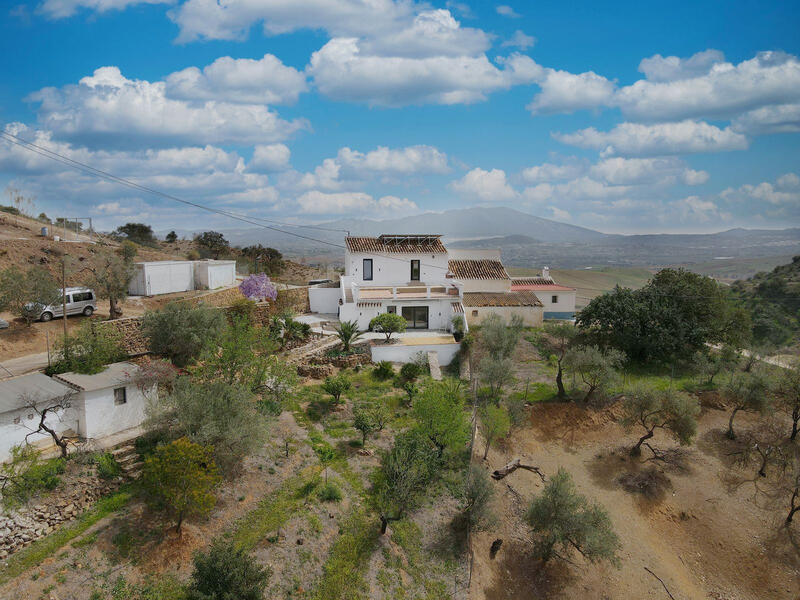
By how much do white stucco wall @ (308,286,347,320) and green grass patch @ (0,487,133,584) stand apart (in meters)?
16.8

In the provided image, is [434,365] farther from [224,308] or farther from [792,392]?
[792,392]

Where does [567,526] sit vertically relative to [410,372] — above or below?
below

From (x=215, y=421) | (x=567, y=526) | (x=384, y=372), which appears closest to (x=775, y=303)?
(x=384, y=372)

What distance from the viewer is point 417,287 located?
1076 inches

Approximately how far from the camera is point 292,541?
12078 millimetres

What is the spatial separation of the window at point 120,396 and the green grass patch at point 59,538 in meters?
2.75

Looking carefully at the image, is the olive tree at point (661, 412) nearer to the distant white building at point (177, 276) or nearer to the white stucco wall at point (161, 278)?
the distant white building at point (177, 276)

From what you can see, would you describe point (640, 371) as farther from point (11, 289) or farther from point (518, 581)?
point (11, 289)

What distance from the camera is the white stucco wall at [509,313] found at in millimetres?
27531

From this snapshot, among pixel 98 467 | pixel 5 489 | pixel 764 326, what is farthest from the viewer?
pixel 764 326

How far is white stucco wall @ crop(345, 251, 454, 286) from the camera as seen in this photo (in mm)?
29125

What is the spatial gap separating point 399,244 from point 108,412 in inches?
794

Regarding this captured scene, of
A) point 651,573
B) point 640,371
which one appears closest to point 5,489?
point 651,573

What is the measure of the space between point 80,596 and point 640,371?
23725 millimetres
